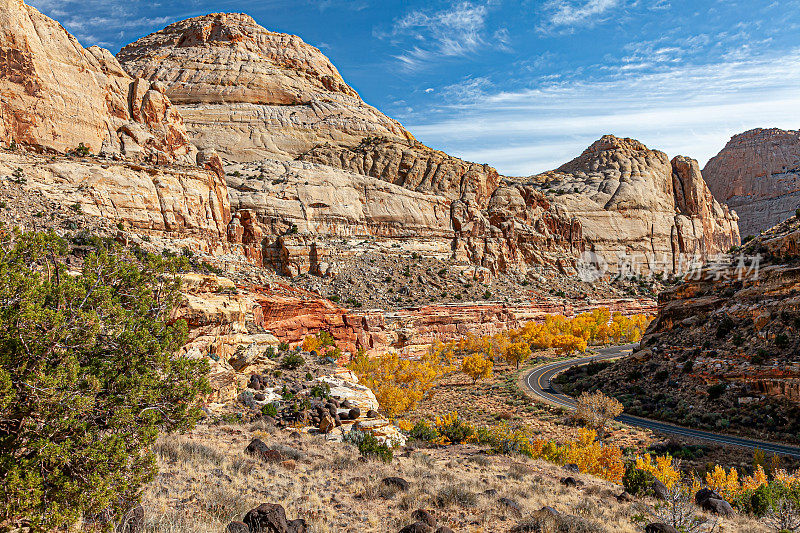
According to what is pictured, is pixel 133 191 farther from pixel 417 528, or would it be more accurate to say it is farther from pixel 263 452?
pixel 417 528

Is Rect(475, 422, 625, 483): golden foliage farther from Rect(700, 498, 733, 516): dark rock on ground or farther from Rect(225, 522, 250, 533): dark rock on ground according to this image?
Rect(225, 522, 250, 533): dark rock on ground

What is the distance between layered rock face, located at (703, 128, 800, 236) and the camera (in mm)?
163750

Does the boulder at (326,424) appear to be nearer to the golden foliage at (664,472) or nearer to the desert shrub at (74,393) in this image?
the desert shrub at (74,393)

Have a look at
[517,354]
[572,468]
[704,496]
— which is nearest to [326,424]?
[572,468]

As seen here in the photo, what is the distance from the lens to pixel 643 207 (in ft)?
369

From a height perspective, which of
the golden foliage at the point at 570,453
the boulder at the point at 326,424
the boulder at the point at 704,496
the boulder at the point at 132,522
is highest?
the boulder at the point at 132,522

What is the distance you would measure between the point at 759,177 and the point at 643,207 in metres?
106

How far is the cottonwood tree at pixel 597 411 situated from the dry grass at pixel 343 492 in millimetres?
14420

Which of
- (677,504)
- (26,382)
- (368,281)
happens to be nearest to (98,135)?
(368,281)

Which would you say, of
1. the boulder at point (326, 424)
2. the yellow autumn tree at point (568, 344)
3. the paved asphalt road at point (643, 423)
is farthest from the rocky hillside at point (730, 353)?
the boulder at point (326, 424)

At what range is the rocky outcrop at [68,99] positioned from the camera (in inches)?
1951

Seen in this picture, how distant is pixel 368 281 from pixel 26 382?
62751 millimetres

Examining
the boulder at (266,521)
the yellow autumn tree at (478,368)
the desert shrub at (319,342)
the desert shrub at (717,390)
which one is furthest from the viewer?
the yellow autumn tree at (478,368)

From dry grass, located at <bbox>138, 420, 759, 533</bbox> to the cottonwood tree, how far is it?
47.3 ft
